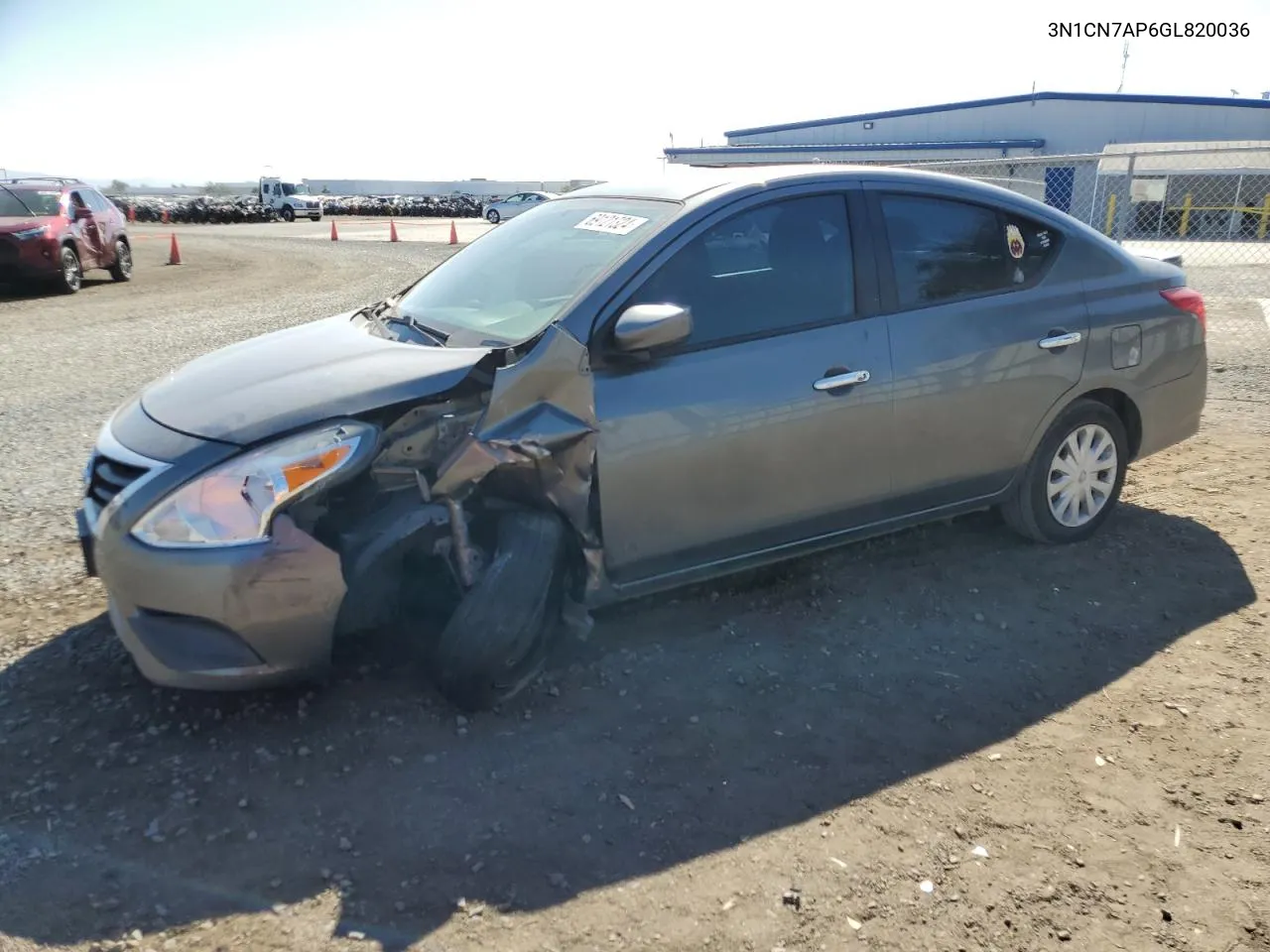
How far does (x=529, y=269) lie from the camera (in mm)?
4102

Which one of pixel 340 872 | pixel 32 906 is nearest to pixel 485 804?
pixel 340 872

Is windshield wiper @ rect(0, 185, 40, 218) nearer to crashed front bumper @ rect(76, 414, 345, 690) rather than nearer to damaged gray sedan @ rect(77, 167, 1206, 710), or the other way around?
damaged gray sedan @ rect(77, 167, 1206, 710)

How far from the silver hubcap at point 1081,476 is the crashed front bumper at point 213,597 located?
3.27 meters

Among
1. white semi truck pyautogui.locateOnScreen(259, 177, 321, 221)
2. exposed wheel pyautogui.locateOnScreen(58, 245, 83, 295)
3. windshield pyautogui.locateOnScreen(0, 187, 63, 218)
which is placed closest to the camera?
windshield pyautogui.locateOnScreen(0, 187, 63, 218)

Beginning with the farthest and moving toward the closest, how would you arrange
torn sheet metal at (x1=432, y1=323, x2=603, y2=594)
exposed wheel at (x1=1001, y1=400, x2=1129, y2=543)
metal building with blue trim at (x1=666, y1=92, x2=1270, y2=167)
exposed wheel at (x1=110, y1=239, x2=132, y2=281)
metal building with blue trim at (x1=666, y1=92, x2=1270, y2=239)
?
metal building with blue trim at (x1=666, y1=92, x2=1270, y2=167) → metal building with blue trim at (x1=666, y1=92, x2=1270, y2=239) → exposed wheel at (x1=110, y1=239, x2=132, y2=281) → exposed wheel at (x1=1001, y1=400, x2=1129, y2=543) → torn sheet metal at (x1=432, y1=323, x2=603, y2=594)

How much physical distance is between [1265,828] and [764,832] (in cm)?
144

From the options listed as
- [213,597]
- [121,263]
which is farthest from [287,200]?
[213,597]

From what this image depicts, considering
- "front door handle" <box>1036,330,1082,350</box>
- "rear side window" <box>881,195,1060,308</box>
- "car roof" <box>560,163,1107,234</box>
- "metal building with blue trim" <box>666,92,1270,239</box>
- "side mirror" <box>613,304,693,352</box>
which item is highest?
"metal building with blue trim" <box>666,92,1270,239</box>

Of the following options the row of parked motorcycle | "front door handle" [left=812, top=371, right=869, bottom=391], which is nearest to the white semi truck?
the row of parked motorcycle

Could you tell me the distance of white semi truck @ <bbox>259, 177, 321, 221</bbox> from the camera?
5034cm

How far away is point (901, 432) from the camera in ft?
13.3

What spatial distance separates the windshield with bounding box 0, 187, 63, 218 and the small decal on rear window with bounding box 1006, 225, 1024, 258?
48.2 ft

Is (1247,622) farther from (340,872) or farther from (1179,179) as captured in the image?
(1179,179)

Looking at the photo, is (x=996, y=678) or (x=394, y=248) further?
(x=394, y=248)
